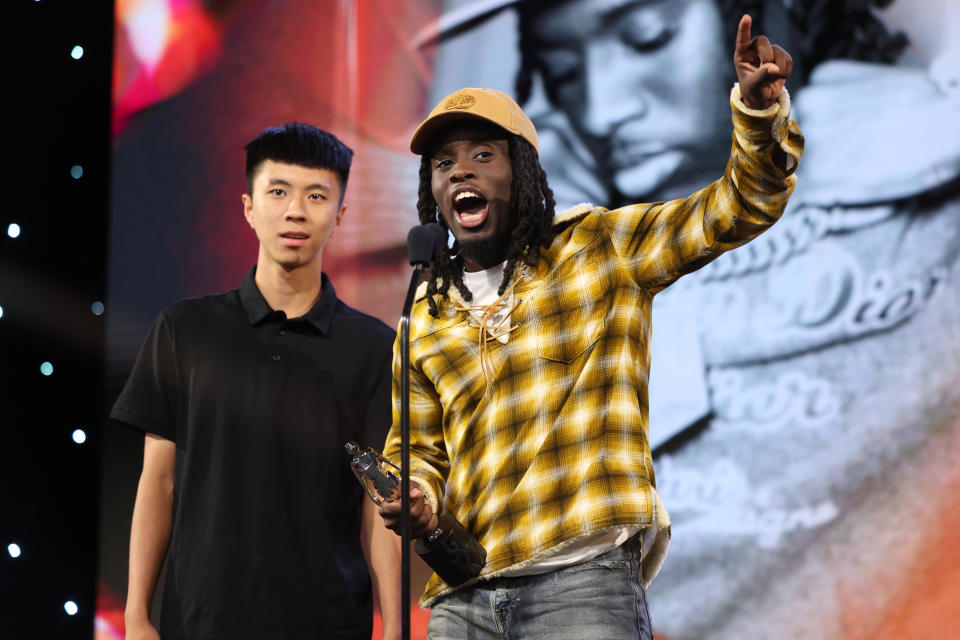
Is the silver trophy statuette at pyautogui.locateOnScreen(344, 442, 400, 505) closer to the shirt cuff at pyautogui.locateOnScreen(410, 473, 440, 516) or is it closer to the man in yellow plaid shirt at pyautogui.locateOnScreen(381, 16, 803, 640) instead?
the man in yellow plaid shirt at pyautogui.locateOnScreen(381, 16, 803, 640)

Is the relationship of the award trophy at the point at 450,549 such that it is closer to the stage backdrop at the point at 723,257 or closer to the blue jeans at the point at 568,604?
the blue jeans at the point at 568,604

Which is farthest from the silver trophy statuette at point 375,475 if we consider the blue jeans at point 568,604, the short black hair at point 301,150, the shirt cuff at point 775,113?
the short black hair at point 301,150

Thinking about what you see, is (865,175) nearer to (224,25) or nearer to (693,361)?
(693,361)

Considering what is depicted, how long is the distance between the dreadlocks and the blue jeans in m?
0.59

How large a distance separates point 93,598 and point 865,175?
279 cm

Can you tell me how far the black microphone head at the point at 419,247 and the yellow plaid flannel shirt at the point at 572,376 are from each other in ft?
1.24

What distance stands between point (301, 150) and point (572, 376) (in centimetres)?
122

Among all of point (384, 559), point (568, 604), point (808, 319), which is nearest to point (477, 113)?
point (568, 604)

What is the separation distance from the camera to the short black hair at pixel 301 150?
2.73 m

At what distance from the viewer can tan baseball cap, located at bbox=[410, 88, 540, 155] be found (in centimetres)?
205

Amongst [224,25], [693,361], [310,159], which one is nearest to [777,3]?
[693,361]

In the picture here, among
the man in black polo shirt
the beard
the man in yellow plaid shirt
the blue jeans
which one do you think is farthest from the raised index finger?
the man in black polo shirt

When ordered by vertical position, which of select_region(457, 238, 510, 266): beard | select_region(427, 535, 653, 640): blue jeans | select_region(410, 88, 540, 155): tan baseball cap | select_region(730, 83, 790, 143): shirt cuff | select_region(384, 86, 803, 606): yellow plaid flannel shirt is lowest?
select_region(427, 535, 653, 640): blue jeans

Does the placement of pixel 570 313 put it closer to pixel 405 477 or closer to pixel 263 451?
pixel 405 477
